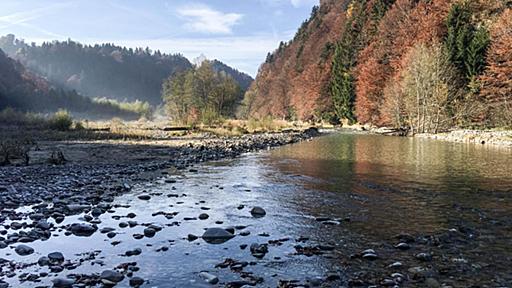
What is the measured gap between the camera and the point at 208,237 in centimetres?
827

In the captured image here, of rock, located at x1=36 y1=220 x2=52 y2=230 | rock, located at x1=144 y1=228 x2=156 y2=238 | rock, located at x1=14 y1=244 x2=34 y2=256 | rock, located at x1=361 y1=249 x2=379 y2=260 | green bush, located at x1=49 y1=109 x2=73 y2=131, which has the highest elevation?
green bush, located at x1=49 y1=109 x2=73 y2=131

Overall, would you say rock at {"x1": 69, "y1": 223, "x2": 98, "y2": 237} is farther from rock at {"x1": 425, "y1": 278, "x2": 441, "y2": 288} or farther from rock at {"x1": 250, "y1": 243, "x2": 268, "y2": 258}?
rock at {"x1": 425, "y1": 278, "x2": 441, "y2": 288}

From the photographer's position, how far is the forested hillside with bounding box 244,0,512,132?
4150 centimetres

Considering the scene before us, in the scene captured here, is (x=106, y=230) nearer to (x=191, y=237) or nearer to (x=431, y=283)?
(x=191, y=237)

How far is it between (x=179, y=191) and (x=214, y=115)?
38.8 meters

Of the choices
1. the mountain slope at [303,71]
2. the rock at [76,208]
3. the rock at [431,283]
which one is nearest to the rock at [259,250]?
the rock at [431,283]

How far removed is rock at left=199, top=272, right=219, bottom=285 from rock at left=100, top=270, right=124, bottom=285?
3.81ft

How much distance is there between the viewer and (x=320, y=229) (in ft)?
28.9

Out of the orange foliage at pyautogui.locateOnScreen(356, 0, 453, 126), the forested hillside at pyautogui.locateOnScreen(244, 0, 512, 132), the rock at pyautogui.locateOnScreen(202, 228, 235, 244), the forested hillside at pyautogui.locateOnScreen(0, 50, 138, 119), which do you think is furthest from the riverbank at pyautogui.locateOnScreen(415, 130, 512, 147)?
the forested hillside at pyautogui.locateOnScreen(0, 50, 138, 119)

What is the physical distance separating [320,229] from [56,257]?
493 cm

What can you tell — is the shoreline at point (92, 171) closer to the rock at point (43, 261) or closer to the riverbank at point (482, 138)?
the rock at point (43, 261)

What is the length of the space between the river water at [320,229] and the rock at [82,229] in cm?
19

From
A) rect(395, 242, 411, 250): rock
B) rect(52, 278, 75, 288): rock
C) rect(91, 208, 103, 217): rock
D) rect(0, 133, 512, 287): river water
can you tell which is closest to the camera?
rect(52, 278, 75, 288): rock

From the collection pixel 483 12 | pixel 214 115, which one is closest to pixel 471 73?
pixel 483 12
